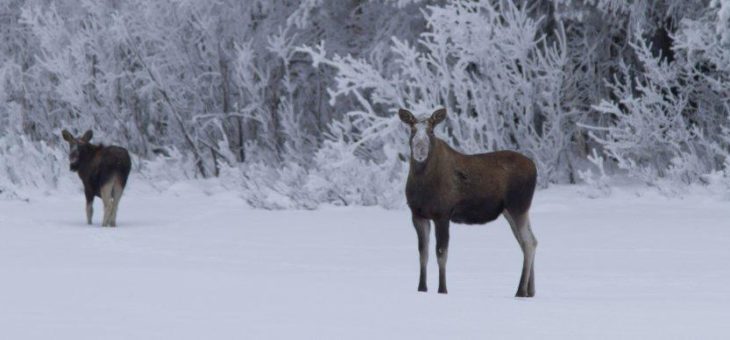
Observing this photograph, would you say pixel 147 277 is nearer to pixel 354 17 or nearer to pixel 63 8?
pixel 354 17

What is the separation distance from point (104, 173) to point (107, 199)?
1.18ft

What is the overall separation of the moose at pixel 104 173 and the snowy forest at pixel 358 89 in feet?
8.48

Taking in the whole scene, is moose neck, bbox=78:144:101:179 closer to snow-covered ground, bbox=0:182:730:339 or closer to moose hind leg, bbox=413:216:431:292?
snow-covered ground, bbox=0:182:730:339

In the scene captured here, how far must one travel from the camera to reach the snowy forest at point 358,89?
18453 millimetres

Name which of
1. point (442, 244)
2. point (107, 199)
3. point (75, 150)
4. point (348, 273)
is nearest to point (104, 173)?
point (107, 199)

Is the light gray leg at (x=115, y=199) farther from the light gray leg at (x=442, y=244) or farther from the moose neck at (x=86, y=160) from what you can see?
the light gray leg at (x=442, y=244)

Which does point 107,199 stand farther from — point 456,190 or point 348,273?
point 456,190

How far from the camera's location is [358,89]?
23141 millimetres

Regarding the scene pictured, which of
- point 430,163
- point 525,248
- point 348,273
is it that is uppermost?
point 430,163

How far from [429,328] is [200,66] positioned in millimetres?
18803

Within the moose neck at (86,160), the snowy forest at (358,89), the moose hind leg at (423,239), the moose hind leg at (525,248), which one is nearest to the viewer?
the moose hind leg at (423,239)

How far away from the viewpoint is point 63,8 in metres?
27.9

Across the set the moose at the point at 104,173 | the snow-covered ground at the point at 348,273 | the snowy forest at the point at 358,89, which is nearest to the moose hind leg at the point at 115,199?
the moose at the point at 104,173

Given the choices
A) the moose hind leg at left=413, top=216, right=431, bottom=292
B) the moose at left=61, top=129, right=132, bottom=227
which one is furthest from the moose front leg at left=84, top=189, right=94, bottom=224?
the moose hind leg at left=413, top=216, right=431, bottom=292
